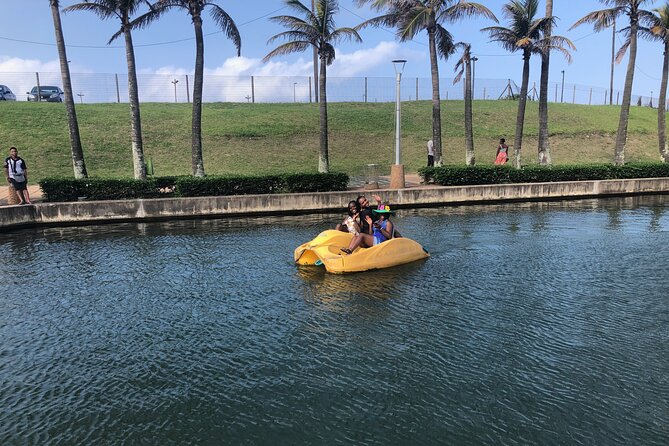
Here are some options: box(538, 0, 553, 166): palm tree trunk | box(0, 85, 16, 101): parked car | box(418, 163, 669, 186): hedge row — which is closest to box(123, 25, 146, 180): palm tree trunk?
box(418, 163, 669, 186): hedge row

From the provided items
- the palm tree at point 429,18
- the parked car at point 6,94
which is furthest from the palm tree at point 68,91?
the parked car at point 6,94

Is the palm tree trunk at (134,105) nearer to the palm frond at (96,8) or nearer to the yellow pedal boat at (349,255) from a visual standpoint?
the palm frond at (96,8)

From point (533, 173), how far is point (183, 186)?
14.2m

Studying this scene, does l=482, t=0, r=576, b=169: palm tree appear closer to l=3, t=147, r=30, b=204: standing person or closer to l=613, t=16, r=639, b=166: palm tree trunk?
l=613, t=16, r=639, b=166: palm tree trunk

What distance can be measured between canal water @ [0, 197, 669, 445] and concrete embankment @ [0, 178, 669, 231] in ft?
13.4

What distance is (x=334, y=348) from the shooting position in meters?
6.49

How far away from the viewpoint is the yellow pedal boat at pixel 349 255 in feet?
32.2

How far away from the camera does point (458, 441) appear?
15.0 feet

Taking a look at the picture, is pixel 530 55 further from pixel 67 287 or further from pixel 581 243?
pixel 67 287

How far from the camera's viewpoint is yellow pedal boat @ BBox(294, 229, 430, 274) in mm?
9828

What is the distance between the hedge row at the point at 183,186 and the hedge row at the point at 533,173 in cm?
429

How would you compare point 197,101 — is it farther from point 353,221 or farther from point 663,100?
point 663,100

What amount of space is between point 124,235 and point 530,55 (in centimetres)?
2002

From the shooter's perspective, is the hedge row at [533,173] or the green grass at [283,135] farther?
the green grass at [283,135]
